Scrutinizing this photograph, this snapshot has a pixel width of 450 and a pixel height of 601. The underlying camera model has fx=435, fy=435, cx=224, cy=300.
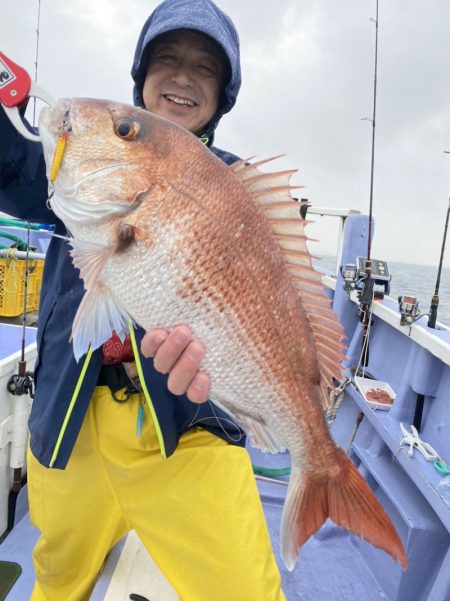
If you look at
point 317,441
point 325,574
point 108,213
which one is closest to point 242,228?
point 108,213

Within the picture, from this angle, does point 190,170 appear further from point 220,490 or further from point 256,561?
point 256,561

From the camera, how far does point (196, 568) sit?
58.4 inches

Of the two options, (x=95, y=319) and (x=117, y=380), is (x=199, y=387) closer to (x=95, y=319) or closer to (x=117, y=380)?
(x=95, y=319)

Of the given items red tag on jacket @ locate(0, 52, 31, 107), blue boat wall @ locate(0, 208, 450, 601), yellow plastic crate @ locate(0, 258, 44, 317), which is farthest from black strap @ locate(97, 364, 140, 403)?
yellow plastic crate @ locate(0, 258, 44, 317)

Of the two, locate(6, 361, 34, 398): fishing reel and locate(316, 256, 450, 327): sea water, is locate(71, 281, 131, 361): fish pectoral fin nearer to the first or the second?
locate(316, 256, 450, 327): sea water

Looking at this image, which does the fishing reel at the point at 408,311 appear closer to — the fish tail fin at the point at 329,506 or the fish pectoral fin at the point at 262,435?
the fish tail fin at the point at 329,506

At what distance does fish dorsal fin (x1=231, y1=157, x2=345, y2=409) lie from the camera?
1.28m

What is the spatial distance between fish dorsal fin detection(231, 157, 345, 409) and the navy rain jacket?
53cm

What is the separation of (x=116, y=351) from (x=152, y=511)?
1.93 ft

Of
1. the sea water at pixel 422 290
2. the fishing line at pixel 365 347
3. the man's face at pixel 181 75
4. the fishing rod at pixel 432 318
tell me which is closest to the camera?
the man's face at pixel 181 75

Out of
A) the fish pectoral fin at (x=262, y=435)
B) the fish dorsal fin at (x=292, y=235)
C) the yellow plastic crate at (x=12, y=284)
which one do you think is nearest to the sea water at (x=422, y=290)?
the fish dorsal fin at (x=292, y=235)

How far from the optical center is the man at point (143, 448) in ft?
4.79

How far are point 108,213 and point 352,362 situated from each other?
10.3ft

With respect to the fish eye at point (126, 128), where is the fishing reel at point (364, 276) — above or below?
below
